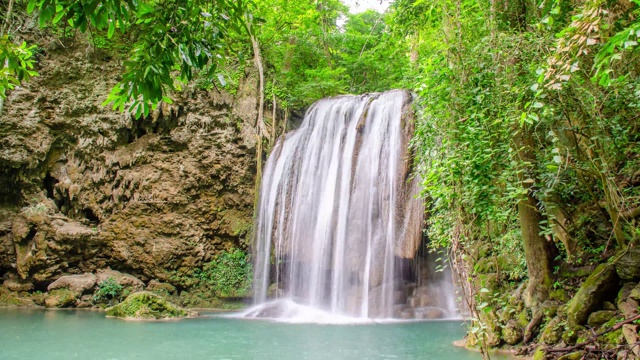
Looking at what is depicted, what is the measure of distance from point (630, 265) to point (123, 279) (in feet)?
39.4

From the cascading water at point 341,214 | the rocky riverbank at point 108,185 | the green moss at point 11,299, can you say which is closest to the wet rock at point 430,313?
the cascading water at point 341,214

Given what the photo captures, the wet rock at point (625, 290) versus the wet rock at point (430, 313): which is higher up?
the wet rock at point (625, 290)

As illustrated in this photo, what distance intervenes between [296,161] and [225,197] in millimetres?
2475

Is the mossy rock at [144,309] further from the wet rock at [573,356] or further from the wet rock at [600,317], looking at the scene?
the wet rock at [600,317]

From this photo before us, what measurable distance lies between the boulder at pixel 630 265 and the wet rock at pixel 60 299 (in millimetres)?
12349

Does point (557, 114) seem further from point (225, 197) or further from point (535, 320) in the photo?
point (225, 197)

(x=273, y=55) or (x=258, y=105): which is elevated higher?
(x=273, y=55)

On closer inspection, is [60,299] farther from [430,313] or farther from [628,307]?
[628,307]

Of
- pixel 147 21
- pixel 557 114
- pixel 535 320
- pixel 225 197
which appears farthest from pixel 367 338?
pixel 225 197

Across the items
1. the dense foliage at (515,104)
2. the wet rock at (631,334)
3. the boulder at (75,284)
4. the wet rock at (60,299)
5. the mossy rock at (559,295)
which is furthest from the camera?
the boulder at (75,284)

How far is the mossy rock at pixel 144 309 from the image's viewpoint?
10.6 meters

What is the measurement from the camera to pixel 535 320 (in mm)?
5605

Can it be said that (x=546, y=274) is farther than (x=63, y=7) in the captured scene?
Yes

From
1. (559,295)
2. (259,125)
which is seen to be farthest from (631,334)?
(259,125)
